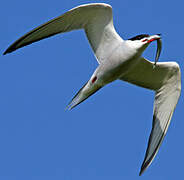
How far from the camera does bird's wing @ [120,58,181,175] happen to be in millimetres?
13086

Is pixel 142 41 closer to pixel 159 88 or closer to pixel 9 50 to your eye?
pixel 159 88

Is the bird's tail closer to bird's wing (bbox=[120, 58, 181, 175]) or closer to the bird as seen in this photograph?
the bird

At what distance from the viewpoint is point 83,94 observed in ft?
40.7

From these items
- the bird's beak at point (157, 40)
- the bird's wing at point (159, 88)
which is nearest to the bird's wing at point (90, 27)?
the bird's beak at point (157, 40)

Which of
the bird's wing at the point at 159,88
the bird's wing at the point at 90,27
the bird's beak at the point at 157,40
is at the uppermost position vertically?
the bird's wing at the point at 90,27

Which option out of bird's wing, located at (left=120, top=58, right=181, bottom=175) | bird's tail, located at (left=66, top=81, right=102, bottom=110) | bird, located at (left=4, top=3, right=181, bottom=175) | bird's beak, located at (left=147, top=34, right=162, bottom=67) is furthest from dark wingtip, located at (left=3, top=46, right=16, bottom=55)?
bird's wing, located at (left=120, top=58, right=181, bottom=175)

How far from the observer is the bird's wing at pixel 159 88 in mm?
13086

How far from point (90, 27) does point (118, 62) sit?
3.52 ft

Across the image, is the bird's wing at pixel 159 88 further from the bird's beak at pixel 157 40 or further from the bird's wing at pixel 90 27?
the bird's wing at pixel 90 27

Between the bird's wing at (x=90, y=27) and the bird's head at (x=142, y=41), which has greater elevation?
the bird's wing at (x=90, y=27)

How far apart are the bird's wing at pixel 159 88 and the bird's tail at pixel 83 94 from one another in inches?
53.3

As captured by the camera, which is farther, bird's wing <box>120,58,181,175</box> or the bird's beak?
bird's wing <box>120,58,181,175</box>

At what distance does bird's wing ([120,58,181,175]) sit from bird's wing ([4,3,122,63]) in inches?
40.5

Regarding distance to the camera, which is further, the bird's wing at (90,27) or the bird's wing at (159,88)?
the bird's wing at (159,88)
